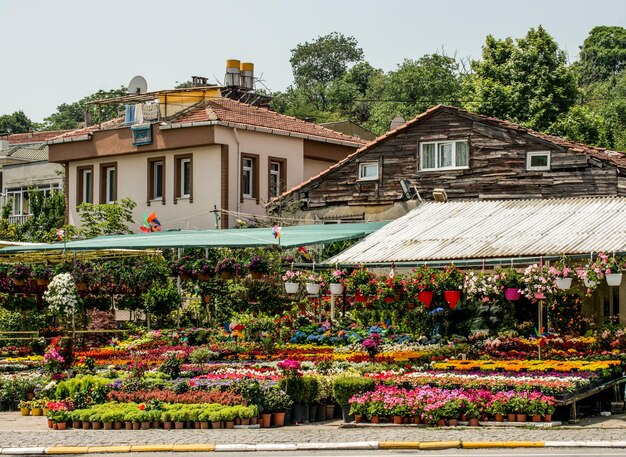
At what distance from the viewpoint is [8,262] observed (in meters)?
33.7

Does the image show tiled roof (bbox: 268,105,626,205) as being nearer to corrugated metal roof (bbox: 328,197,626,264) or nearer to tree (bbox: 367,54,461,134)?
corrugated metal roof (bbox: 328,197,626,264)

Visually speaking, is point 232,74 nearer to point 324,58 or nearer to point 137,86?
point 137,86

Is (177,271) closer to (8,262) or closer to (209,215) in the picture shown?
(8,262)

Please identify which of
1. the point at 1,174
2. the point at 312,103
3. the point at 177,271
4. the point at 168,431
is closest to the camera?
the point at 168,431

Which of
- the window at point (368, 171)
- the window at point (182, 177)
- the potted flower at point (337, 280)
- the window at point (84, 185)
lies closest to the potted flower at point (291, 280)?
the potted flower at point (337, 280)

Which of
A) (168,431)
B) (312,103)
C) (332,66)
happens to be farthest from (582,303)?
(332,66)

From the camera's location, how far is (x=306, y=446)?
17.7m

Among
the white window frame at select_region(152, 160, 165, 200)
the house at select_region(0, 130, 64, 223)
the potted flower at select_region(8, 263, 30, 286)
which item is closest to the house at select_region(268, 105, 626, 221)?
the white window frame at select_region(152, 160, 165, 200)

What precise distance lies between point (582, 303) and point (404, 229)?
5.09 metres

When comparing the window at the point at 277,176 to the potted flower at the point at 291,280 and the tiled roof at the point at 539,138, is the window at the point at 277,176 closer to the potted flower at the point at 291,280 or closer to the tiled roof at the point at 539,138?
the tiled roof at the point at 539,138

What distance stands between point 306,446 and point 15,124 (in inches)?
3464

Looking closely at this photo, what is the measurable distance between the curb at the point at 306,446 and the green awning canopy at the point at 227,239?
9561mm

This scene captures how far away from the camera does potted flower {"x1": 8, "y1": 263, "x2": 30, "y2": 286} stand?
31250mm

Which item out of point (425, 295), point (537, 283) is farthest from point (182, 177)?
point (537, 283)
